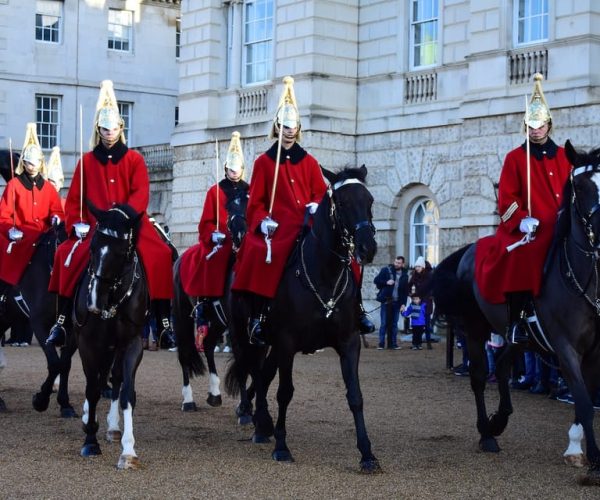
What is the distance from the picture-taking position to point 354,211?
980 cm

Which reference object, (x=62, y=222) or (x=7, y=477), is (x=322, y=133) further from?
(x=7, y=477)

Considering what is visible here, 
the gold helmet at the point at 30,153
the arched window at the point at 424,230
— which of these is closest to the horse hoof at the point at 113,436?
the gold helmet at the point at 30,153

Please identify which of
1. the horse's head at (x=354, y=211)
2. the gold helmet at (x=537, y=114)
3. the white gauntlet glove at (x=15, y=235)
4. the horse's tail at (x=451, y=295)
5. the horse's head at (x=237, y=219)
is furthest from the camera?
the white gauntlet glove at (x=15, y=235)

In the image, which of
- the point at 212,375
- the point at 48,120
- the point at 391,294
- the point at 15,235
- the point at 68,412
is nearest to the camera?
the point at 68,412

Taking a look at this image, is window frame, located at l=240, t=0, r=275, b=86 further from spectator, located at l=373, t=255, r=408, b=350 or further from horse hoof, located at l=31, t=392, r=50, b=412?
horse hoof, located at l=31, t=392, r=50, b=412

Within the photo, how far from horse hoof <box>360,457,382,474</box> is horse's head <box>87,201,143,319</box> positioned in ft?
8.10

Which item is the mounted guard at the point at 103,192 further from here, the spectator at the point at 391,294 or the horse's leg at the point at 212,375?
the spectator at the point at 391,294

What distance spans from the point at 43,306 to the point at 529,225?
19.0 ft

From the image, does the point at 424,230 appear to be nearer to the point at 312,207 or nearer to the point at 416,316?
the point at 416,316

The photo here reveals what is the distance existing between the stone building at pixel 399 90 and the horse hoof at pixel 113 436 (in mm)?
13369

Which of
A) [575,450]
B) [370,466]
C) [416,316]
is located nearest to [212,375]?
[370,466]

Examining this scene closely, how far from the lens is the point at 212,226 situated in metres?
14.8

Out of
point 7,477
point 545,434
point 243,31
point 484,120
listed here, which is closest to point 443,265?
point 545,434

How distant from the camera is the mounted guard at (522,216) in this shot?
10.7 m
